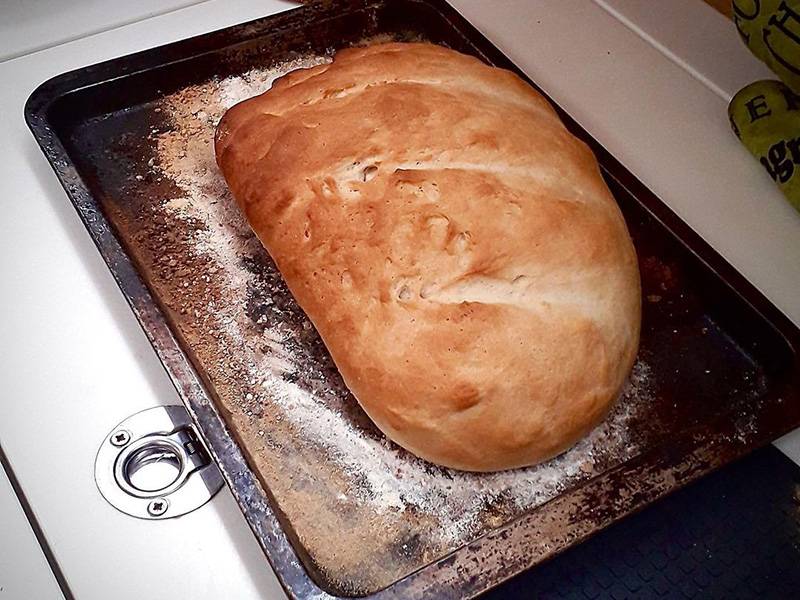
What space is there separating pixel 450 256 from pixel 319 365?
0.70 ft

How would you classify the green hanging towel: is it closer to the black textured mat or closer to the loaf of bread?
the loaf of bread

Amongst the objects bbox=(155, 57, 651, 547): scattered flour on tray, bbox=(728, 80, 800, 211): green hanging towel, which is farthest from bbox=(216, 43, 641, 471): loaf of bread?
bbox=(728, 80, 800, 211): green hanging towel

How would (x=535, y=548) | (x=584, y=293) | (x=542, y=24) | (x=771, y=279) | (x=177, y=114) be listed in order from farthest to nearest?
(x=542, y=24) < (x=177, y=114) < (x=771, y=279) < (x=584, y=293) < (x=535, y=548)

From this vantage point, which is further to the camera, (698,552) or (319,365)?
(319,365)

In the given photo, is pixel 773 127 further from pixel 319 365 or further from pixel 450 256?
pixel 319 365

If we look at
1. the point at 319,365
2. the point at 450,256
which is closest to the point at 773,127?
the point at 450,256

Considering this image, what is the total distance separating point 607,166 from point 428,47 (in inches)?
10.9

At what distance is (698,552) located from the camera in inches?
30.0

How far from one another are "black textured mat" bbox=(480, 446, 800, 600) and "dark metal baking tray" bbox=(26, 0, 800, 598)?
63 mm

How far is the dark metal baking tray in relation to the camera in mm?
715

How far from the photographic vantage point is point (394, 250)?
0.79 metres

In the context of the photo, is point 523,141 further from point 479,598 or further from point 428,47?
point 479,598

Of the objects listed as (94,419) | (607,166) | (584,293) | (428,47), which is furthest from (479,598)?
(428,47)

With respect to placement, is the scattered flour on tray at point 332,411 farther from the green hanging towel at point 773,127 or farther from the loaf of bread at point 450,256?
the green hanging towel at point 773,127
